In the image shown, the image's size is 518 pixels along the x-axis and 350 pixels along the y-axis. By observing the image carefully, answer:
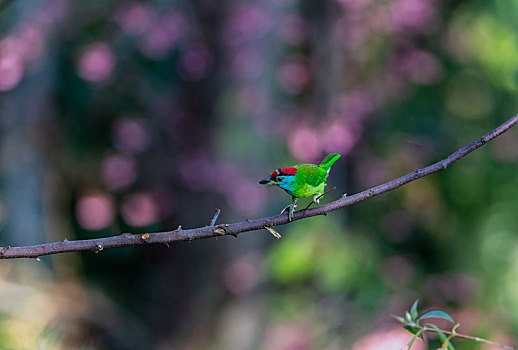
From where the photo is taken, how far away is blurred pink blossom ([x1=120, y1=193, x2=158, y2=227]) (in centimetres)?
462

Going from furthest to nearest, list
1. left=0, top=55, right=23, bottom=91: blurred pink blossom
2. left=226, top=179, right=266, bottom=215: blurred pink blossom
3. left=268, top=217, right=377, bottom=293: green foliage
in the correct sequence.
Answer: left=226, top=179, right=266, bottom=215: blurred pink blossom < left=0, top=55, right=23, bottom=91: blurred pink blossom < left=268, top=217, right=377, bottom=293: green foliage

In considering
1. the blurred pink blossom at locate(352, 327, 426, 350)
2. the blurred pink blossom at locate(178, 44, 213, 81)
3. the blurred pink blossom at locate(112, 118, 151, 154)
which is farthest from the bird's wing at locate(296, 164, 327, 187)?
the blurred pink blossom at locate(112, 118, 151, 154)

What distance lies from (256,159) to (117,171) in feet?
4.51

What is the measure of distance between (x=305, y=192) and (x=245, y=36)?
297 centimetres

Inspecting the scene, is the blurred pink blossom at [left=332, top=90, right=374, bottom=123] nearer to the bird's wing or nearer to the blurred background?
the blurred background

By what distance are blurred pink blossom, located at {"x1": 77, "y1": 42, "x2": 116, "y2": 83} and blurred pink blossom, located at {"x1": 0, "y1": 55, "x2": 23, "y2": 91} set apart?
39 centimetres

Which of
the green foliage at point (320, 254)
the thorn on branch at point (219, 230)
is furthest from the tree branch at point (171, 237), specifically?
the green foliage at point (320, 254)

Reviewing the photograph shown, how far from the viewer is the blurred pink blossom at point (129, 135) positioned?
15.0ft

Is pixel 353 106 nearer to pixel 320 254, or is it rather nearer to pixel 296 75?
pixel 296 75

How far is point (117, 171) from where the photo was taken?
185 inches

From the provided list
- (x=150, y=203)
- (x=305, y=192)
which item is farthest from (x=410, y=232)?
(x=305, y=192)

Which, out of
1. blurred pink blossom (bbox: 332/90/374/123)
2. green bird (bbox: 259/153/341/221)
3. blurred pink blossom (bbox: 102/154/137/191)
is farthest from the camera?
blurred pink blossom (bbox: 102/154/137/191)

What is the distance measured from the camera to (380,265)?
4.16 m

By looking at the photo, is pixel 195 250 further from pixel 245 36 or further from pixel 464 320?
pixel 464 320
